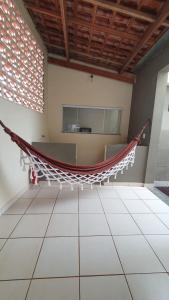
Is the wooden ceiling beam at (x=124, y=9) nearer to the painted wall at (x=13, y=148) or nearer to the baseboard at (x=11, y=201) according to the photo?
the painted wall at (x=13, y=148)

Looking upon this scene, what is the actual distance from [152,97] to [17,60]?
214 centimetres

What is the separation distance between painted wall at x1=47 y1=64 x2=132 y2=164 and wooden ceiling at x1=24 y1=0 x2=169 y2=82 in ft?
1.26

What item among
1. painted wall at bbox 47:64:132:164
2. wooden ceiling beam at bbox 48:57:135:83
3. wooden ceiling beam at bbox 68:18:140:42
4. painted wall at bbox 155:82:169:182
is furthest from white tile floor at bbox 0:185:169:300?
wooden ceiling beam at bbox 48:57:135:83

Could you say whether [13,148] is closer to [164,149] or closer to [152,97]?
[152,97]

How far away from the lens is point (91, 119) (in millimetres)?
3916

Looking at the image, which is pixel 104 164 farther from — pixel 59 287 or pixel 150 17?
pixel 150 17

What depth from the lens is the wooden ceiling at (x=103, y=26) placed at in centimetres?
181

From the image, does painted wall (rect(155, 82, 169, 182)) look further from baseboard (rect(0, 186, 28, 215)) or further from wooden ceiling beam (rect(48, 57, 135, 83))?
baseboard (rect(0, 186, 28, 215))

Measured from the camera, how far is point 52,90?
11.9 ft

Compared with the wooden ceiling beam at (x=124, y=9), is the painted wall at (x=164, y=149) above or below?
below

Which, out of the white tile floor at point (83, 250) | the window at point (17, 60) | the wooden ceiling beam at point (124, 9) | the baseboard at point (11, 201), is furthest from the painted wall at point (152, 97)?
the baseboard at point (11, 201)

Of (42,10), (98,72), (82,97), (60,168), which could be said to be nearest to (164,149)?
(82,97)

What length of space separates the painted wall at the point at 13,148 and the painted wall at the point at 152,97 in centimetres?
202

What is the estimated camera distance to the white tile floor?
1.02 m
